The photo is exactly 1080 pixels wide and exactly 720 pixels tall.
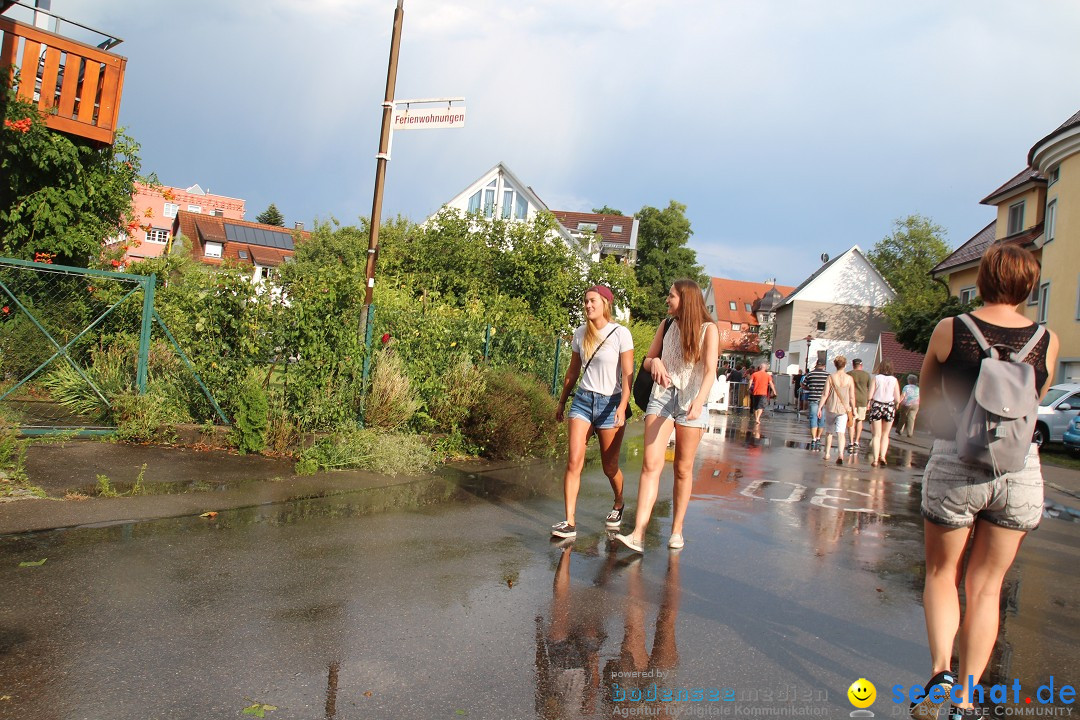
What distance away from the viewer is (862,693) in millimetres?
3561

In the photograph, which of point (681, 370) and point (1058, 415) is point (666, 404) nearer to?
point (681, 370)

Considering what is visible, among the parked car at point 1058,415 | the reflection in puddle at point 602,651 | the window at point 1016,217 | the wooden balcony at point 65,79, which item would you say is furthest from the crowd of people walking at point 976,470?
the window at point 1016,217

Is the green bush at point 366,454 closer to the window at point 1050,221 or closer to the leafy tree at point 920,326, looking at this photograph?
the window at point 1050,221

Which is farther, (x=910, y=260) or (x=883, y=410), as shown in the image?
(x=910, y=260)

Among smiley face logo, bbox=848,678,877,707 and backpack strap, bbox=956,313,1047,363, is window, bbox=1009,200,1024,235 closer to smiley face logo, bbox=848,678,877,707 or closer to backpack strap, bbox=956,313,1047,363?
backpack strap, bbox=956,313,1047,363

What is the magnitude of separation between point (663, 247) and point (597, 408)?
7313cm

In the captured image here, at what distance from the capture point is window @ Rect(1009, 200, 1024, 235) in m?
33.7

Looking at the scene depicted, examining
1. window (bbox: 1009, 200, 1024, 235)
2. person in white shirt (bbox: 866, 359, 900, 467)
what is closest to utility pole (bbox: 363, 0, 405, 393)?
person in white shirt (bbox: 866, 359, 900, 467)

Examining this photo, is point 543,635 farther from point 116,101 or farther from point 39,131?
point 116,101

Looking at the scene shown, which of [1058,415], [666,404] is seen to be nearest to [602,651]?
[666,404]

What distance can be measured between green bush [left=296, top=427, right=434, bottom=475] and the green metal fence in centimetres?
134

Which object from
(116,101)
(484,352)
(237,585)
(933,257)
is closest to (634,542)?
(237,585)

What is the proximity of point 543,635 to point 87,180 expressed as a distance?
1370 centimetres

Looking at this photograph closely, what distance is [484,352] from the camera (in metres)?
11.9
